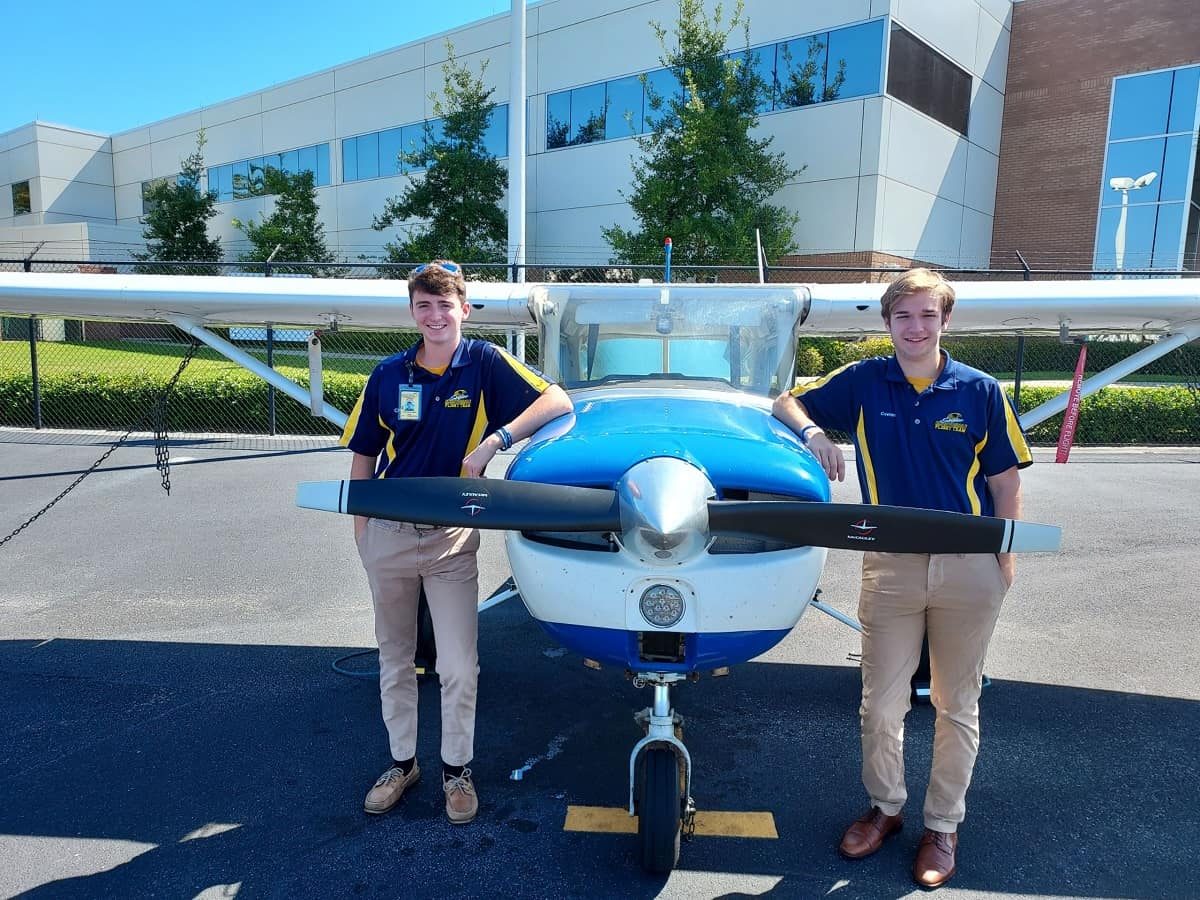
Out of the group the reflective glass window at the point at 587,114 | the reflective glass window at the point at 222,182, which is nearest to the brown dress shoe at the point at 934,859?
the reflective glass window at the point at 587,114

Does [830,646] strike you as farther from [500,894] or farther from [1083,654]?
[500,894]

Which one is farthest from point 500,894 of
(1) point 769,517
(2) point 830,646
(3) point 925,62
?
(3) point 925,62

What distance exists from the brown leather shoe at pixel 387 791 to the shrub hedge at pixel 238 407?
972cm

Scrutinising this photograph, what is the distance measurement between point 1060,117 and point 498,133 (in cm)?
1593

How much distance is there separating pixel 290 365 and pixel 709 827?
15856 millimetres

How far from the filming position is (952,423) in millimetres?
2523

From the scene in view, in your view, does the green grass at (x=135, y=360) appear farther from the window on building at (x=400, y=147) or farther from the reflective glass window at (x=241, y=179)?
the reflective glass window at (x=241, y=179)

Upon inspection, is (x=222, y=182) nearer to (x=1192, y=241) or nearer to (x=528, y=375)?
(x=1192, y=241)

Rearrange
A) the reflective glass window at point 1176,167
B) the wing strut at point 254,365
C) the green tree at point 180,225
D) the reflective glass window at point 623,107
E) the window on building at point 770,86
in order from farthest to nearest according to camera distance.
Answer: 1. the green tree at point 180,225
2. the reflective glass window at point 1176,167
3. the reflective glass window at point 623,107
4. the window on building at point 770,86
5. the wing strut at point 254,365

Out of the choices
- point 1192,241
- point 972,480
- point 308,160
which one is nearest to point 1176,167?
point 1192,241

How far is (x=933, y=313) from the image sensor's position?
2510mm

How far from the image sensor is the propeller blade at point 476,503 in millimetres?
2209

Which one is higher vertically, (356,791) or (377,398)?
(377,398)

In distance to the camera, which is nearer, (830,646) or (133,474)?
(830,646)
